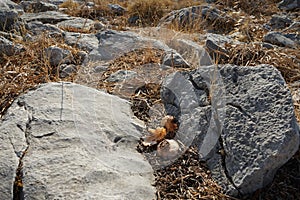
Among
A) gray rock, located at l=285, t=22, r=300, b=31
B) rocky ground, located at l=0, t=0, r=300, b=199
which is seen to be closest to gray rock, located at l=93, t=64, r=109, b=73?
rocky ground, located at l=0, t=0, r=300, b=199

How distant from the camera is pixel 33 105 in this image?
224 centimetres

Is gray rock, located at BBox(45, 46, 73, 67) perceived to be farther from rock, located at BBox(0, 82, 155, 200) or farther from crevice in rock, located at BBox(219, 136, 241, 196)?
crevice in rock, located at BBox(219, 136, 241, 196)

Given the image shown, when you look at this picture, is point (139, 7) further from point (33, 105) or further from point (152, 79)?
point (33, 105)

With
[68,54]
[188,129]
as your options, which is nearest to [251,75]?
[188,129]

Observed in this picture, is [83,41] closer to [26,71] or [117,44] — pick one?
[117,44]

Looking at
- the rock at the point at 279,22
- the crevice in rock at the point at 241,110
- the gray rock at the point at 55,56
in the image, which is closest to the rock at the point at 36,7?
the gray rock at the point at 55,56

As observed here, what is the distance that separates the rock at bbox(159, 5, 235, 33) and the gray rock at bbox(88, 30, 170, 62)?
1.28 meters

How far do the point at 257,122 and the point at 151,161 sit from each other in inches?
26.8

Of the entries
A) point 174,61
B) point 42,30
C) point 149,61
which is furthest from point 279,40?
point 42,30

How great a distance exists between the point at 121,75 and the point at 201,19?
2.87 metres

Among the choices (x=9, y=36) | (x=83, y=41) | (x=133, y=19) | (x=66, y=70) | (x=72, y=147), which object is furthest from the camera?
(x=133, y=19)

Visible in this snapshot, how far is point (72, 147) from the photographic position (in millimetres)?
1980

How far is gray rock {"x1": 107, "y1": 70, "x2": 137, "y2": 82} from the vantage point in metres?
2.94

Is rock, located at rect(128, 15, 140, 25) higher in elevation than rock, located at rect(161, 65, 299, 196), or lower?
lower
